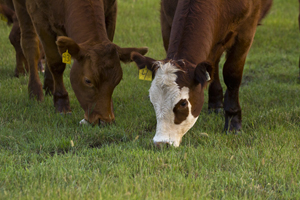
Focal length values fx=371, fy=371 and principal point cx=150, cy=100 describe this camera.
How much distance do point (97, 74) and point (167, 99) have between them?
3.70 ft

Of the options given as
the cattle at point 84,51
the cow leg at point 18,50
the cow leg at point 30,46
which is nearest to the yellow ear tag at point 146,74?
the cattle at point 84,51

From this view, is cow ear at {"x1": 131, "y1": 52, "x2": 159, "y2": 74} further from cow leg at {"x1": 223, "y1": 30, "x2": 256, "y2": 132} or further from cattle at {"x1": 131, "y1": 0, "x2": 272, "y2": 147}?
cow leg at {"x1": 223, "y1": 30, "x2": 256, "y2": 132}

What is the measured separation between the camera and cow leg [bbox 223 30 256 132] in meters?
4.90

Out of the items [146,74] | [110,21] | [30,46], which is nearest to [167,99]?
[146,74]

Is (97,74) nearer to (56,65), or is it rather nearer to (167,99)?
(167,99)

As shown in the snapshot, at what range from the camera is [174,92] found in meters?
3.89

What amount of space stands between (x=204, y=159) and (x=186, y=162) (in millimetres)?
224

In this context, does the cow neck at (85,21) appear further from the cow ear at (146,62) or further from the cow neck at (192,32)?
the cow neck at (192,32)

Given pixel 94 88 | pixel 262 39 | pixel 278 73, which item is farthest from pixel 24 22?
pixel 262 39

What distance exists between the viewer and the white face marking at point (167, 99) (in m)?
3.89

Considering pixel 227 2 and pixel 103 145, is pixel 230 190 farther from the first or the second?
pixel 227 2

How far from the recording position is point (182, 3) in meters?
4.51

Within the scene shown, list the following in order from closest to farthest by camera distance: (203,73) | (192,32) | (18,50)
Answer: (203,73) → (192,32) → (18,50)

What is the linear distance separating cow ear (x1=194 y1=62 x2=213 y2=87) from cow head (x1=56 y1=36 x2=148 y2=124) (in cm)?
123
